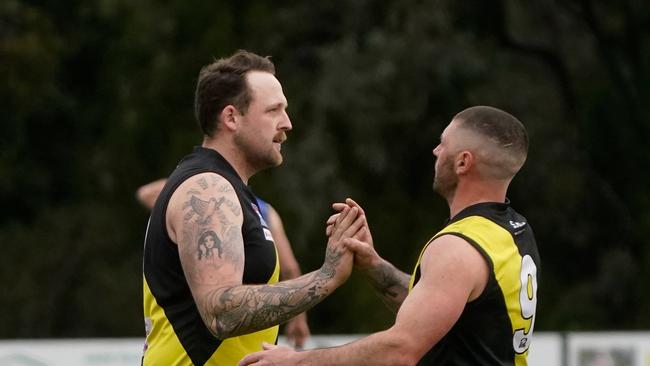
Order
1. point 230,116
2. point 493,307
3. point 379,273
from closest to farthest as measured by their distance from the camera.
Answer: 1. point 493,307
2. point 230,116
3. point 379,273

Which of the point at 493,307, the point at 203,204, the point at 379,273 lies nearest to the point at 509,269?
the point at 493,307

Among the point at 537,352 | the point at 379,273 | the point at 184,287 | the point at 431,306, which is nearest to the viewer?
the point at 431,306

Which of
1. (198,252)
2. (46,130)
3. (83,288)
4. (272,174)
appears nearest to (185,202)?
(198,252)

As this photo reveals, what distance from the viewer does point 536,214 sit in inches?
936

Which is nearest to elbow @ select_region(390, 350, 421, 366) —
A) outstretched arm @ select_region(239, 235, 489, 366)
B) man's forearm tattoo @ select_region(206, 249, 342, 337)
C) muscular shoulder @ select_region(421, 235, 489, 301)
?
outstretched arm @ select_region(239, 235, 489, 366)

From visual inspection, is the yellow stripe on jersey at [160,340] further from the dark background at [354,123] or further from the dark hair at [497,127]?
the dark background at [354,123]

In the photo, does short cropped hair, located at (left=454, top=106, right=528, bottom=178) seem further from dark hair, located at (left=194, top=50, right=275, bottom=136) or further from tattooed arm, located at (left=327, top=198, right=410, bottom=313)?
dark hair, located at (left=194, top=50, right=275, bottom=136)

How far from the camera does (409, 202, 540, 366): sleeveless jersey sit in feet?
16.9

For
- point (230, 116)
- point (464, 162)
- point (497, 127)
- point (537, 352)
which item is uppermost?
point (230, 116)

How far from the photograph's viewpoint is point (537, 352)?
40.1 feet

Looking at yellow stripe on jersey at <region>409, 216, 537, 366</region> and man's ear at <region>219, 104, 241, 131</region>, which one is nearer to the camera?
yellow stripe on jersey at <region>409, 216, 537, 366</region>

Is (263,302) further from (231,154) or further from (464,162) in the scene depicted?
(464,162)

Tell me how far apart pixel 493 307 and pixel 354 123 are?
1615 cm

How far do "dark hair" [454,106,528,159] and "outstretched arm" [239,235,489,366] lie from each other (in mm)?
528
